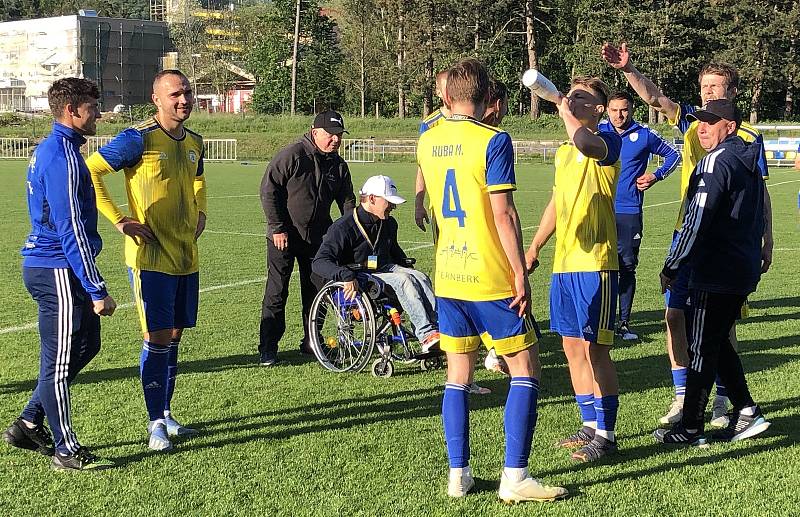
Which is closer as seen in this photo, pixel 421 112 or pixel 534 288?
pixel 534 288

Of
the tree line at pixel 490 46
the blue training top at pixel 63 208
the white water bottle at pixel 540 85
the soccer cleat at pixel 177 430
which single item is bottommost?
the soccer cleat at pixel 177 430

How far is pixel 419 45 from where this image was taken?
66438 millimetres

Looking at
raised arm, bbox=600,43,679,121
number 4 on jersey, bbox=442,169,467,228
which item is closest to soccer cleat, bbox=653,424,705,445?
number 4 on jersey, bbox=442,169,467,228

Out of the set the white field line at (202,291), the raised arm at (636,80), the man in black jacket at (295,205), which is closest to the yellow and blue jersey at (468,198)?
the raised arm at (636,80)

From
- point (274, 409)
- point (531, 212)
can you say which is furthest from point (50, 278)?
point (531, 212)

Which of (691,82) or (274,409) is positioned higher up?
(691,82)

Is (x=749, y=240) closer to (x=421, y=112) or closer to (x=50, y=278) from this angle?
(x=50, y=278)

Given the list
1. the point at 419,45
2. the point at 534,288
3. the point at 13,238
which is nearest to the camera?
the point at 534,288

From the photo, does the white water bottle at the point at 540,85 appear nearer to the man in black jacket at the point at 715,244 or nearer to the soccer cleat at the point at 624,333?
the man in black jacket at the point at 715,244

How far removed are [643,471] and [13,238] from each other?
13333mm

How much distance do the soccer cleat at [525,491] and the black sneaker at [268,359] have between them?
138 inches

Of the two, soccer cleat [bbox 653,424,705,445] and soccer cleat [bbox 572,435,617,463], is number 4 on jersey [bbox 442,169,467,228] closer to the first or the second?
soccer cleat [bbox 572,435,617,463]

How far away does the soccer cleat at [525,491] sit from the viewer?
4.63 metres

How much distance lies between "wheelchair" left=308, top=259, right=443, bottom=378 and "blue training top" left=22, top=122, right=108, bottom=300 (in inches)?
103
